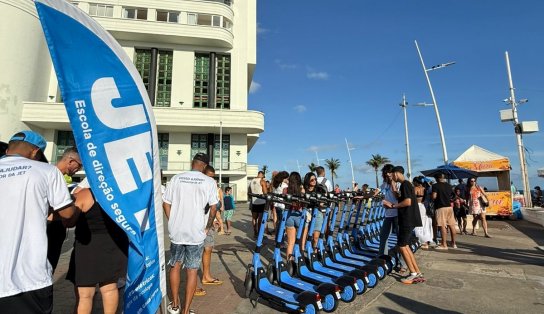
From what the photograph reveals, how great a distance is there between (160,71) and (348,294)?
34311 millimetres

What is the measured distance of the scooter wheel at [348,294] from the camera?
4.09 meters

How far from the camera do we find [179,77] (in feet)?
110

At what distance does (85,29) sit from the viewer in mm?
2158

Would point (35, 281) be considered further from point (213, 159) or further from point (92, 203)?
point (213, 159)

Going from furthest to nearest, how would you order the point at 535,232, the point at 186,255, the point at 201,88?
the point at 201,88 → the point at 535,232 → the point at 186,255

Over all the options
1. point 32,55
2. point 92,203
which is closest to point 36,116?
point 32,55

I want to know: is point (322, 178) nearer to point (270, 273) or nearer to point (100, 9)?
point (270, 273)

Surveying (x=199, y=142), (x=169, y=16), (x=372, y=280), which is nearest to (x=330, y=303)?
(x=372, y=280)

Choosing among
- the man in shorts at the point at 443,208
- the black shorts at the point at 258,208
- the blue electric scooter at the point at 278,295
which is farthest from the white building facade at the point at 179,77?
the blue electric scooter at the point at 278,295

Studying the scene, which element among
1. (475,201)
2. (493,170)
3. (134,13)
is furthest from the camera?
(134,13)

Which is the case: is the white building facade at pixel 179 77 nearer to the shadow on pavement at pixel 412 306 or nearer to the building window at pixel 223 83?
the building window at pixel 223 83

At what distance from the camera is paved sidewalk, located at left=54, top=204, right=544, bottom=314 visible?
155 inches

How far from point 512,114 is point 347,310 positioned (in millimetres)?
18094

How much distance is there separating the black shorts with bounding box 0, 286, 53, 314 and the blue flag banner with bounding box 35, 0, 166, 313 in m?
0.49
